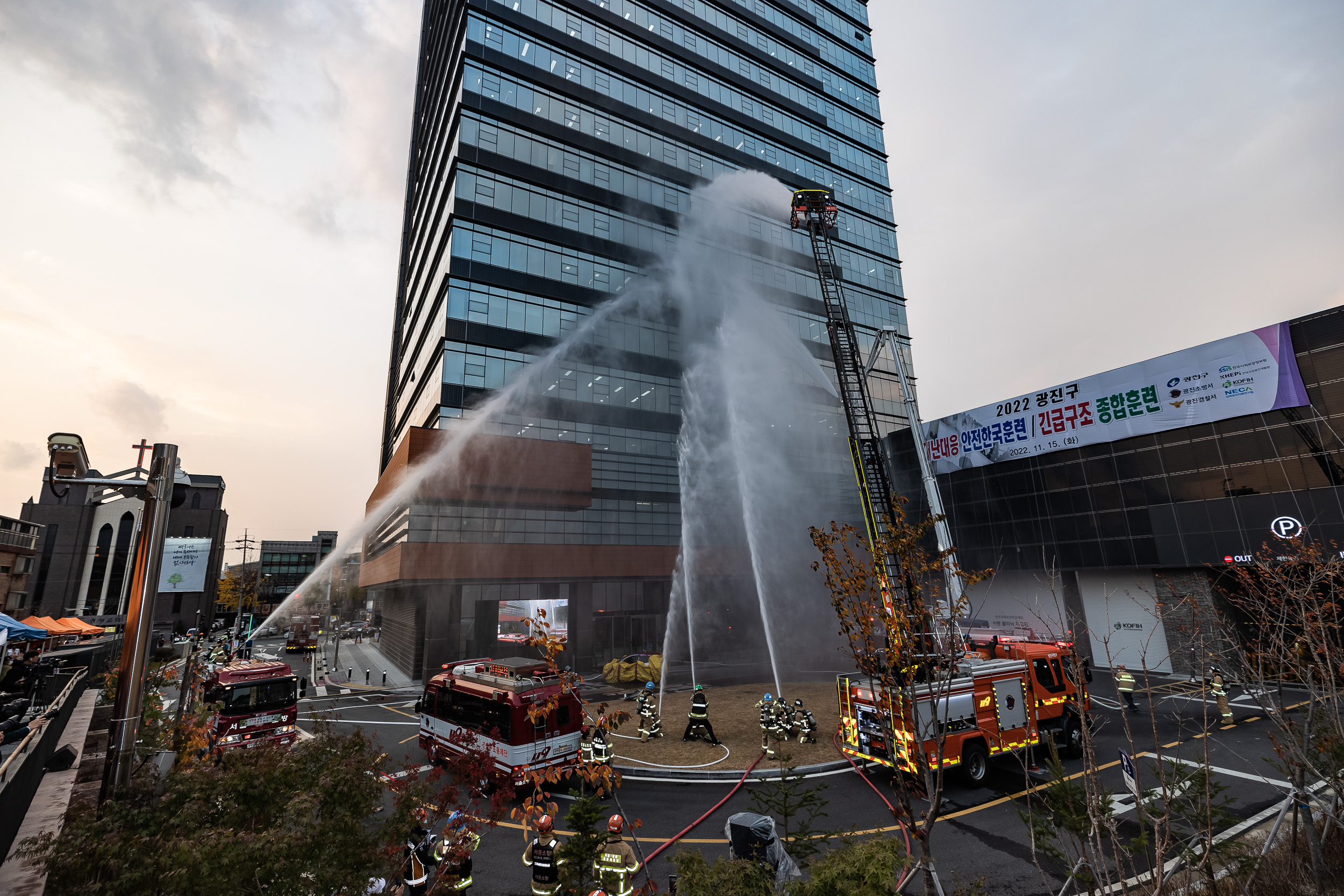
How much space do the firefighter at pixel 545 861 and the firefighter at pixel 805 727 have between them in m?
10.6

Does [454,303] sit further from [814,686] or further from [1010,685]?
[1010,685]

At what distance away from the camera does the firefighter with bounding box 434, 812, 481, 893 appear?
7.10 m

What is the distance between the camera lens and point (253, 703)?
52.4 feet

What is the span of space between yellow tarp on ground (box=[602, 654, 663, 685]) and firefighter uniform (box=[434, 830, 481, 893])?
68.0 feet

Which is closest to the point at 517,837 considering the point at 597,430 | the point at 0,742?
the point at 0,742

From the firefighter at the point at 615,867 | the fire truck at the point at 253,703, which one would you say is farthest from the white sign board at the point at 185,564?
the firefighter at the point at 615,867

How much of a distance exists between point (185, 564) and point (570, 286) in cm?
6000

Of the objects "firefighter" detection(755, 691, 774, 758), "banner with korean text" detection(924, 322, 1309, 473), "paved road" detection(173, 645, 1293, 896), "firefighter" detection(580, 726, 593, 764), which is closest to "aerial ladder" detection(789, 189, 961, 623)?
"firefighter" detection(755, 691, 774, 758)

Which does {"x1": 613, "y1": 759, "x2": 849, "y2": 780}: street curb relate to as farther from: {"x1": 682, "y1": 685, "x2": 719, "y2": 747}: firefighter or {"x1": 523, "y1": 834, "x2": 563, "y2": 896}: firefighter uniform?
{"x1": 523, "y1": 834, "x2": 563, "y2": 896}: firefighter uniform

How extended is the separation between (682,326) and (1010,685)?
31.7m

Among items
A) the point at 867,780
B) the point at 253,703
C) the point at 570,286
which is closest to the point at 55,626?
the point at 253,703

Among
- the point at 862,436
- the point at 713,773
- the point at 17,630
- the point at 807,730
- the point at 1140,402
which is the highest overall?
the point at 1140,402

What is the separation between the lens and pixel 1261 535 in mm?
25516

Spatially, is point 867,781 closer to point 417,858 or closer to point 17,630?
point 417,858
